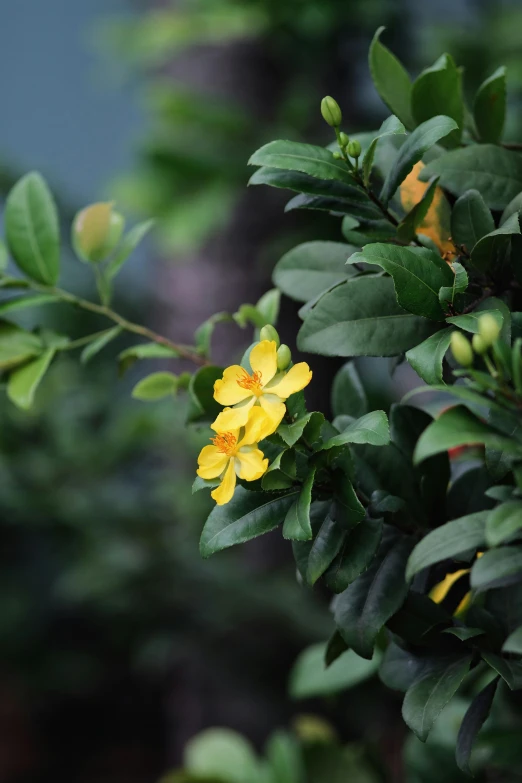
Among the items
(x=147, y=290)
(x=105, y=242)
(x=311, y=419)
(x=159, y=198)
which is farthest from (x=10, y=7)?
(x=311, y=419)

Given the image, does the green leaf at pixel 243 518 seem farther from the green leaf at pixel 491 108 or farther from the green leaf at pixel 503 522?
the green leaf at pixel 491 108

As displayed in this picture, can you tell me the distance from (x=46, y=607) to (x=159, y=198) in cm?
115

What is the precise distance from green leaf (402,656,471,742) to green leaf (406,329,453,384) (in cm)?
18

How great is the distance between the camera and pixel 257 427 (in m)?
0.44

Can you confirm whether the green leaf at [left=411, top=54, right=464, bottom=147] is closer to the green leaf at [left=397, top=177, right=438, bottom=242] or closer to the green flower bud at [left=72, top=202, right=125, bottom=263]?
the green leaf at [left=397, top=177, right=438, bottom=242]

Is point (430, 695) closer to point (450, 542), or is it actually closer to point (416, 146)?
point (450, 542)

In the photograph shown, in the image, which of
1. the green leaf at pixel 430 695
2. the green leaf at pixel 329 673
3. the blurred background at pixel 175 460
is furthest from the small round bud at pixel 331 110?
the blurred background at pixel 175 460

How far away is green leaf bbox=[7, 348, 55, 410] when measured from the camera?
2.00 ft

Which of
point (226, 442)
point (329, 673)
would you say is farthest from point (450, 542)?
point (329, 673)

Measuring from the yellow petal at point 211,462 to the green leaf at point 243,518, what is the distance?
0.03 m

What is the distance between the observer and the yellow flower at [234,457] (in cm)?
44

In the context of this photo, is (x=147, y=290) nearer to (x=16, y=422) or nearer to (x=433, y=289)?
(x=16, y=422)

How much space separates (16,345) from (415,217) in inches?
12.8

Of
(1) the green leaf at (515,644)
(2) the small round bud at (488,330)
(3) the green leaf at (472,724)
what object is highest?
(2) the small round bud at (488,330)
